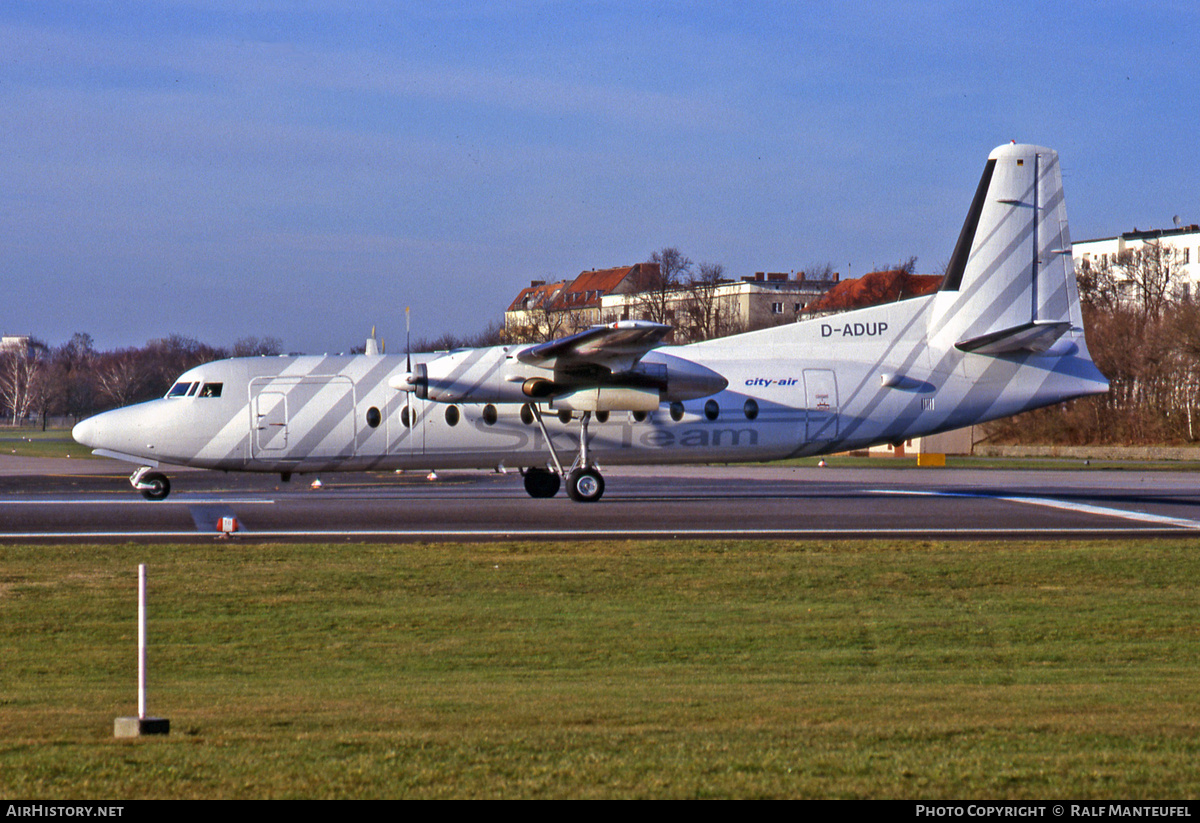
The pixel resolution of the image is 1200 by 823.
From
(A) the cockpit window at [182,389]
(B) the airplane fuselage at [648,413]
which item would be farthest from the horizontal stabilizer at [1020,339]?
(A) the cockpit window at [182,389]

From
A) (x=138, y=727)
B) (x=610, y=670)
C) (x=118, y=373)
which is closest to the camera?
(x=138, y=727)

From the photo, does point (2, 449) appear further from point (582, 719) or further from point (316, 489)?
point (582, 719)

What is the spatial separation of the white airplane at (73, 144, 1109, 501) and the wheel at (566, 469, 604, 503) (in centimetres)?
4

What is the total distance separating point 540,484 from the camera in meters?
29.2

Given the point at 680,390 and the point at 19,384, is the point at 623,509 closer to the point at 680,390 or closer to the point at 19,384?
the point at 680,390

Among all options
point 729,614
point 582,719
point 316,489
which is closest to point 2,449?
point 316,489

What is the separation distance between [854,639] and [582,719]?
5.38m

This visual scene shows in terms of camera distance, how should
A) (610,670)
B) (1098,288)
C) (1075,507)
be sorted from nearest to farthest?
(610,670), (1075,507), (1098,288)

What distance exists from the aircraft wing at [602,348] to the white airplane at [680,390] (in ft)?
0.19

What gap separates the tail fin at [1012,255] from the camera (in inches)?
1123

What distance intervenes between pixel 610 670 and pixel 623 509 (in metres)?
15.1

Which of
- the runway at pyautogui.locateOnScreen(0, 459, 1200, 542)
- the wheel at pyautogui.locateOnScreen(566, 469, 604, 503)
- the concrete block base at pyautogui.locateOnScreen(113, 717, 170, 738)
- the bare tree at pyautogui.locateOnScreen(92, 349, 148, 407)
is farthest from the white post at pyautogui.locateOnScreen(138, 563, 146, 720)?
the bare tree at pyautogui.locateOnScreen(92, 349, 148, 407)

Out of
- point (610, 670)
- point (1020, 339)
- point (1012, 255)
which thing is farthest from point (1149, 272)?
point (610, 670)

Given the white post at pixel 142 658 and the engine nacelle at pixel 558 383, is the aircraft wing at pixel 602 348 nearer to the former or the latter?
the engine nacelle at pixel 558 383
